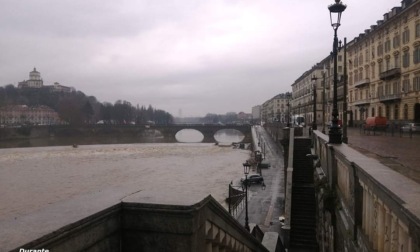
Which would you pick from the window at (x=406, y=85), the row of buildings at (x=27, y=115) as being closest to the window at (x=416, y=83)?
the window at (x=406, y=85)

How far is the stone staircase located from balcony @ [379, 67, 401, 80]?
2121 cm

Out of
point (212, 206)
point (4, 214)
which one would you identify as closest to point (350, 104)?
point (4, 214)

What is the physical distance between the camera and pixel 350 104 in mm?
60375

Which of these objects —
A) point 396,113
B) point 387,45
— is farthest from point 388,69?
point 396,113

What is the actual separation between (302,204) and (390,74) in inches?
1132

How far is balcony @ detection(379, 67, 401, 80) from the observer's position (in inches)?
1610

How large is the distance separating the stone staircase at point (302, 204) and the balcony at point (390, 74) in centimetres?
2121

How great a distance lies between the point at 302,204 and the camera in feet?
67.7

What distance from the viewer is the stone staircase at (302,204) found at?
17891mm

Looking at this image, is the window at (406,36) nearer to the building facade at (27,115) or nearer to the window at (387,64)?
the window at (387,64)

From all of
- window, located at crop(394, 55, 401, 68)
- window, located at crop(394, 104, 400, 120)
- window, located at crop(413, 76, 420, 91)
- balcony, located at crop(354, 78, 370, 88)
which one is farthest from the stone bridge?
window, located at crop(413, 76, 420, 91)

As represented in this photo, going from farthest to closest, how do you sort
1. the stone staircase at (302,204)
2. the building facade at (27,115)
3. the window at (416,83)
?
the building facade at (27,115) → the window at (416,83) → the stone staircase at (302,204)

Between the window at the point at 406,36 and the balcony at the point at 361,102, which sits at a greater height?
the window at the point at 406,36

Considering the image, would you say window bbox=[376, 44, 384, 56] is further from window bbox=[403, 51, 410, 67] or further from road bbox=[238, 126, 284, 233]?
road bbox=[238, 126, 284, 233]
